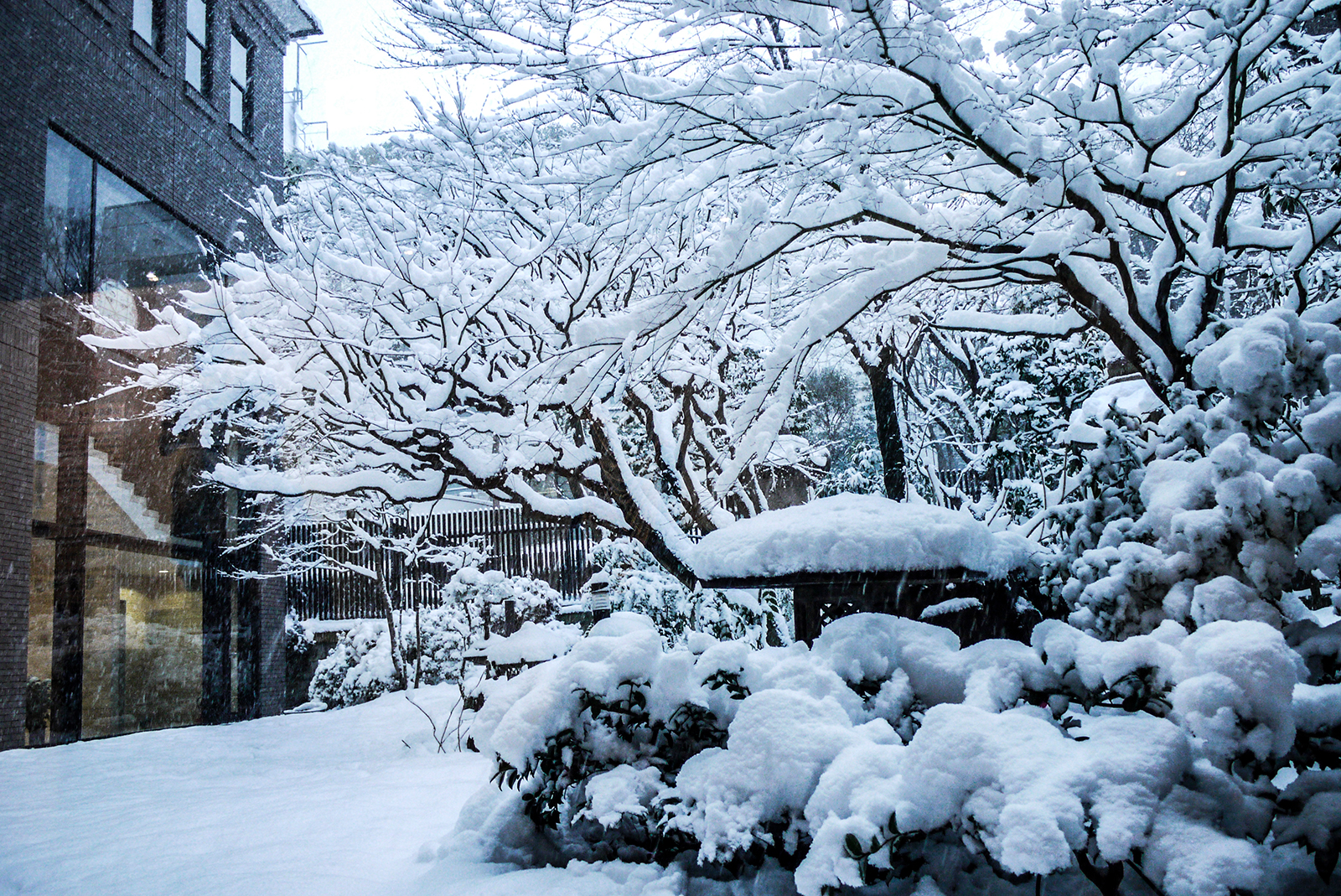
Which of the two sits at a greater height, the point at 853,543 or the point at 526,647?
the point at 853,543

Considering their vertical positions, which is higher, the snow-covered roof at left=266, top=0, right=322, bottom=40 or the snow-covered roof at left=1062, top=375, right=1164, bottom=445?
the snow-covered roof at left=266, top=0, right=322, bottom=40

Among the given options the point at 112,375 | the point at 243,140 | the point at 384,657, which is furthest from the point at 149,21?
the point at 384,657

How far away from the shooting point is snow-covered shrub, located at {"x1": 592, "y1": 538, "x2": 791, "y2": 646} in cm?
695

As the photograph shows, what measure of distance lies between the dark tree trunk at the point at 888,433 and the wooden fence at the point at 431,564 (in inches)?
242

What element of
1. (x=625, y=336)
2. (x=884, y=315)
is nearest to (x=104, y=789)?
(x=625, y=336)

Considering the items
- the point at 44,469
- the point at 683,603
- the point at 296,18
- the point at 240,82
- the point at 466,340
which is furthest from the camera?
the point at 296,18

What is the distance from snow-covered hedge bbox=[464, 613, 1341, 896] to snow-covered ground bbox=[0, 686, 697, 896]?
33cm

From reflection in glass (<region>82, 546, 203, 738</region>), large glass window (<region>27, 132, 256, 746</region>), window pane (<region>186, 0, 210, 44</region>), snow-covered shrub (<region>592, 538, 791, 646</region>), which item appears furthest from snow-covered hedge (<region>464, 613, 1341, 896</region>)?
window pane (<region>186, 0, 210, 44</region>)

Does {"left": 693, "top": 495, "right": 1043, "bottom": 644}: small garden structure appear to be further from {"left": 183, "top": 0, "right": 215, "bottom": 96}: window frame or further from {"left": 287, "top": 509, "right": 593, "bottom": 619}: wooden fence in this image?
{"left": 183, "top": 0, "right": 215, "bottom": 96}: window frame

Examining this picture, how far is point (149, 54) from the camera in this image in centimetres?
1059

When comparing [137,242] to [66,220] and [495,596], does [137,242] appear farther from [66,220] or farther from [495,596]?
[495,596]

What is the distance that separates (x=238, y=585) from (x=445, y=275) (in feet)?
32.1

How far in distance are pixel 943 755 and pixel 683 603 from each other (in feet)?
18.8

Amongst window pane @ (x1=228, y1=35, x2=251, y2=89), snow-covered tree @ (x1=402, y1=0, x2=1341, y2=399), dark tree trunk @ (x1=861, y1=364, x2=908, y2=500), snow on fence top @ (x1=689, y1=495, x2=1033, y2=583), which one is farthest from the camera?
window pane @ (x1=228, y1=35, x2=251, y2=89)
